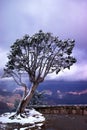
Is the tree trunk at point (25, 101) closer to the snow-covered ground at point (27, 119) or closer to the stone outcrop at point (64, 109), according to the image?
the snow-covered ground at point (27, 119)

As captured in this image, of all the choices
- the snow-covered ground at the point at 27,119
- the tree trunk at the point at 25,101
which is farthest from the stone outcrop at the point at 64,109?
the tree trunk at the point at 25,101

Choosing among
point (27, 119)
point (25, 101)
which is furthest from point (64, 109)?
point (27, 119)

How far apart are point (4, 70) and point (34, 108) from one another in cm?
394

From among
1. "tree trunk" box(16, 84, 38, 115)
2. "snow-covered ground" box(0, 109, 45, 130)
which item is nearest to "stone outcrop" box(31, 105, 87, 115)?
"snow-covered ground" box(0, 109, 45, 130)

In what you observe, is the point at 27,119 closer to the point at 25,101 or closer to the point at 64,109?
the point at 25,101

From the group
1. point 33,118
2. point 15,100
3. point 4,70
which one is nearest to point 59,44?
point 4,70

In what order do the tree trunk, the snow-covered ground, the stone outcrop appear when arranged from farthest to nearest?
the stone outcrop < the tree trunk < the snow-covered ground

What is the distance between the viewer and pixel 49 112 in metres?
19.5

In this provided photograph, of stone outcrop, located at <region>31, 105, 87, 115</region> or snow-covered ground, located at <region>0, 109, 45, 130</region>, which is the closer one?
snow-covered ground, located at <region>0, 109, 45, 130</region>

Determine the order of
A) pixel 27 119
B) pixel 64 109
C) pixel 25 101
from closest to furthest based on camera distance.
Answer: pixel 27 119
pixel 25 101
pixel 64 109

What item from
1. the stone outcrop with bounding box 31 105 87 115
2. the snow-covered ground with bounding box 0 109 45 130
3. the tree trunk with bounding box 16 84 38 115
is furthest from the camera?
the stone outcrop with bounding box 31 105 87 115

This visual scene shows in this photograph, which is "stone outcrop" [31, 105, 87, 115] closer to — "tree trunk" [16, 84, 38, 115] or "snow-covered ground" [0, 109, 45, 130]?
"snow-covered ground" [0, 109, 45, 130]

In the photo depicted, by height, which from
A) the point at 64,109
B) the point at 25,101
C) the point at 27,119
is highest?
the point at 25,101

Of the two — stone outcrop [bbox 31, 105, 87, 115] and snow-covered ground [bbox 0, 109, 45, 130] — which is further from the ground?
stone outcrop [bbox 31, 105, 87, 115]
